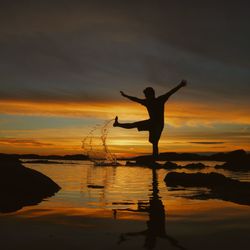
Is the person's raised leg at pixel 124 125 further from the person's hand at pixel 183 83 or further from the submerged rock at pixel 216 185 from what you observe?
the submerged rock at pixel 216 185

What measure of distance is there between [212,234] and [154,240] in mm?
1428

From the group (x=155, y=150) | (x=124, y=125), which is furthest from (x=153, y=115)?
(x=124, y=125)

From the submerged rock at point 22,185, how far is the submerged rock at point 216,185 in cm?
645

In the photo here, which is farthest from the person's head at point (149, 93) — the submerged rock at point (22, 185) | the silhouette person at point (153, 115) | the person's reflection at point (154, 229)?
the submerged rock at point (22, 185)

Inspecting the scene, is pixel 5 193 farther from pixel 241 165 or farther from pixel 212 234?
pixel 241 165

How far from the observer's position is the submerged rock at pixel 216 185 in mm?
14495

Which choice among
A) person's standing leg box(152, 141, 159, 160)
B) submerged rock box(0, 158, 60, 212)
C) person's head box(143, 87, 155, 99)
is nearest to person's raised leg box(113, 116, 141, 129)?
person's standing leg box(152, 141, 159, 160)

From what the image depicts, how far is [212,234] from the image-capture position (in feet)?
26.0

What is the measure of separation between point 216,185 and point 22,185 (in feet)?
32.0

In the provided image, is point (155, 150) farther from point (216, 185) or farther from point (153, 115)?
point (216, 185)

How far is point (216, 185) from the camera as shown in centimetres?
1966

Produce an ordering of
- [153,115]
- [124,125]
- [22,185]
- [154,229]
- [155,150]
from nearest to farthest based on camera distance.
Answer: [153,115] → [155,150] → [124,125] → [154,229] → [22,185]

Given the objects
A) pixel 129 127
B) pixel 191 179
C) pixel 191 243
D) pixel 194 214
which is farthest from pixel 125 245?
pixel 191 179

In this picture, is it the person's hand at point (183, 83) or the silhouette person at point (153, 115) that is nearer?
the silhouette person at point (153, 115)
